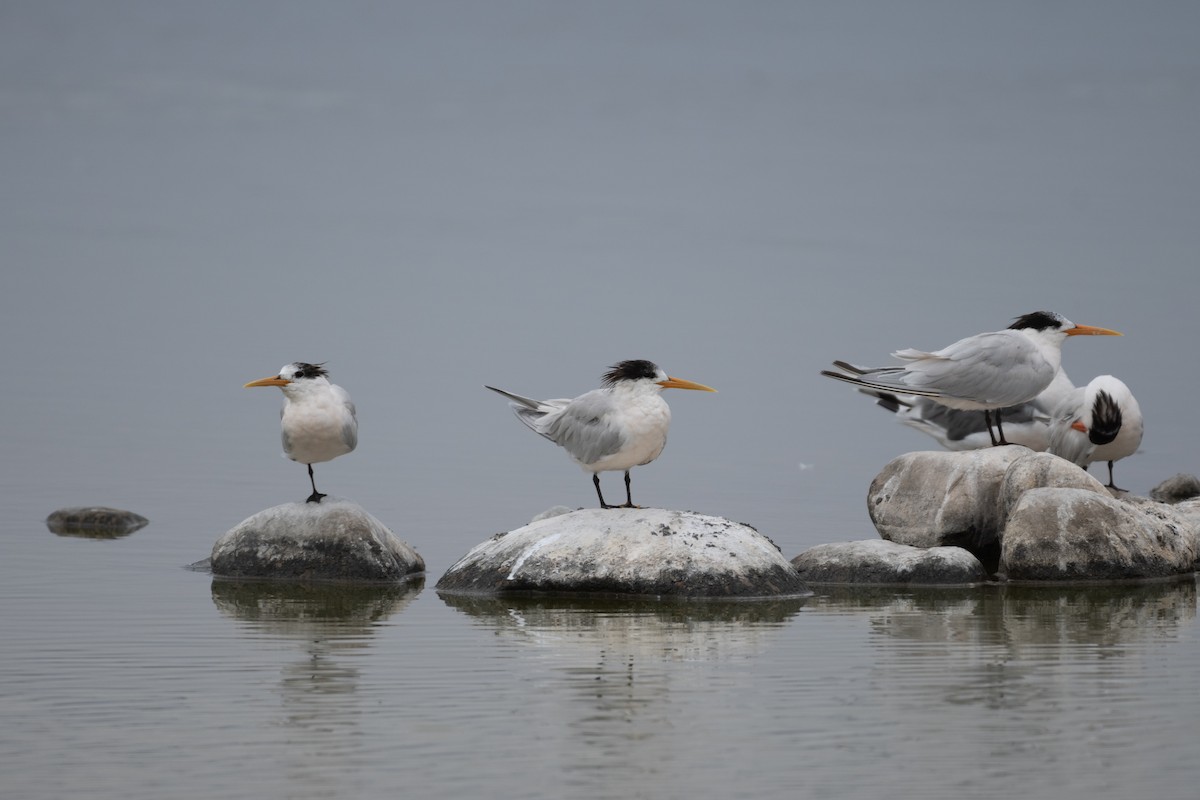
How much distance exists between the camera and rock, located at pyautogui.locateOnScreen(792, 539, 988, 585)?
12.4 m

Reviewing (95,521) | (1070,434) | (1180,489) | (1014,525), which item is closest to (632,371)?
(1014,525)

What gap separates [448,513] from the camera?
17.0 metres

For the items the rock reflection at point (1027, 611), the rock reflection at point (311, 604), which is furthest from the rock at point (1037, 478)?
the rock reflection at point (311, 604)

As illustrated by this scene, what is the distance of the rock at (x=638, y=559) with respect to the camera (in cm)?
1127

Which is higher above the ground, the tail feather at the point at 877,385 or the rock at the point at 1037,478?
the tail feather at the point at 877,385

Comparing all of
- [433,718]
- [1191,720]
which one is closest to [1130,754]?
[1191,720]

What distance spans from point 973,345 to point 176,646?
287 inches

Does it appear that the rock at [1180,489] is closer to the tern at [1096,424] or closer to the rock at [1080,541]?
the tern at [1096,424]

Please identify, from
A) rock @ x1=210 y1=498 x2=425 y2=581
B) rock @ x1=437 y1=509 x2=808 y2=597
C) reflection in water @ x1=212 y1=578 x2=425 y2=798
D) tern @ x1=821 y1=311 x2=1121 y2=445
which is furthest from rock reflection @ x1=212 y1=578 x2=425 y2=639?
tern @ x1=821 y1=311 x2=1121 y2=445

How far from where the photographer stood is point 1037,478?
13195 millimetres

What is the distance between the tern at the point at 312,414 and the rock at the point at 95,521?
3702 millimetres

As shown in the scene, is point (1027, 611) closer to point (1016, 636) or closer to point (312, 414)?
point (1016, 636)

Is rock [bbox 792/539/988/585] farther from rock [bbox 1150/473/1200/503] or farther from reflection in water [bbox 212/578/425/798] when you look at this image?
rock [bbox 1150/473/1200/503]

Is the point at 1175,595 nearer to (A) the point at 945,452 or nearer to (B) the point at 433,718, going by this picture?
(A) the point at 945,452
